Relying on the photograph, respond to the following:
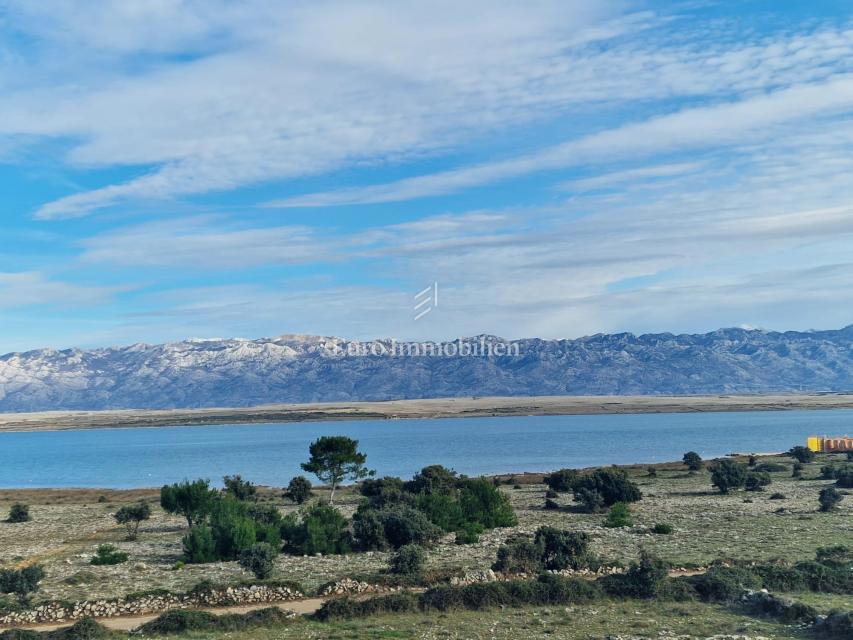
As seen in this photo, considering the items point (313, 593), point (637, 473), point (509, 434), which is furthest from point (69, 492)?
point (509, 434)

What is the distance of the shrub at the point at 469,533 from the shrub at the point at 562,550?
5421mm

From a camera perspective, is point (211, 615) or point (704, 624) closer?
point (704, 624)

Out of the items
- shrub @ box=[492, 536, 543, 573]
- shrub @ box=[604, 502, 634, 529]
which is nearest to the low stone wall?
shrub @ box=[492, 536, 543, 573]

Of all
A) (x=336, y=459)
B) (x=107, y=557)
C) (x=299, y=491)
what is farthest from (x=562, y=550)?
(x=299, y=491)

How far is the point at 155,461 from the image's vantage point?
127438mm

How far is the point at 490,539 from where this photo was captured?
114ft

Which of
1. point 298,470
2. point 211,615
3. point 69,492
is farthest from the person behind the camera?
point 298,470

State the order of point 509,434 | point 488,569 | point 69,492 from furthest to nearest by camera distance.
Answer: point 509,434
point 69,492
point 488,569

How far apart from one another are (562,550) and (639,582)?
15.9 ft

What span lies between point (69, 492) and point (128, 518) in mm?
37693

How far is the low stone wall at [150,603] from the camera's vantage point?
2256 centimetres

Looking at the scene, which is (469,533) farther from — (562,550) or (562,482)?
(562,482)

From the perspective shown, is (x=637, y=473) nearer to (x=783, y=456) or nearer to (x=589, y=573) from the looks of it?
(x=783, y=456)

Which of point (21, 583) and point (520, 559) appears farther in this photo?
point (520, 559)
